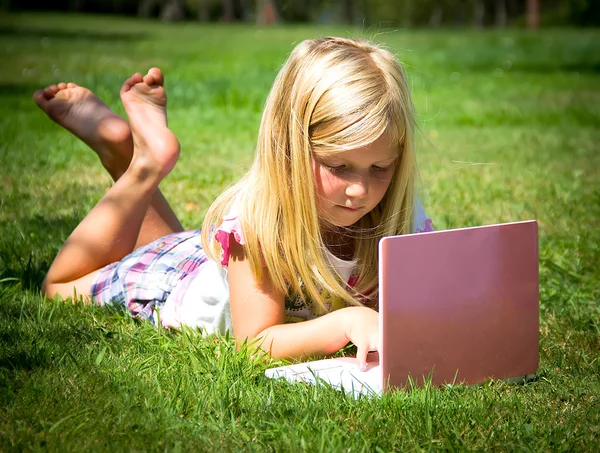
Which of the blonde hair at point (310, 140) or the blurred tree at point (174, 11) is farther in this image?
the blurred tree at point (174, 11)

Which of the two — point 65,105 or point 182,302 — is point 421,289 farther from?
point 65,105

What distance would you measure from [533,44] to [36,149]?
18.1 meters

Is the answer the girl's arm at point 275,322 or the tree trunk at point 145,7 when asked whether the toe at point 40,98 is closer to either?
the girl's arm at point 275,322

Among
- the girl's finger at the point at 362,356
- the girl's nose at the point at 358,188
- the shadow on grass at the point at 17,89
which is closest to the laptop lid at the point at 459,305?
the girl's finger at the point at 362,356

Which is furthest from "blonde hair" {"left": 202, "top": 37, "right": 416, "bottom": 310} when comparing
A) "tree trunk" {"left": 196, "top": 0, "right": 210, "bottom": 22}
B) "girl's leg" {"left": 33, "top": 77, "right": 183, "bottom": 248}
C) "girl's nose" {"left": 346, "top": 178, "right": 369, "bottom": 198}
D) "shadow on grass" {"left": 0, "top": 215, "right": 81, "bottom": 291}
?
"tree trunk" {"left": 196, "top": 0, "right": 210, "bottom": 22}

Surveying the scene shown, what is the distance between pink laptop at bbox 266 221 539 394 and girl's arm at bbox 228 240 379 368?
0.23 ft

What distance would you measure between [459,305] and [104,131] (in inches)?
67.8

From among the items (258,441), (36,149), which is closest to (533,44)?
(36,149)

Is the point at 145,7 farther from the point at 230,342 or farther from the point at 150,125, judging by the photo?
the point at 230,342

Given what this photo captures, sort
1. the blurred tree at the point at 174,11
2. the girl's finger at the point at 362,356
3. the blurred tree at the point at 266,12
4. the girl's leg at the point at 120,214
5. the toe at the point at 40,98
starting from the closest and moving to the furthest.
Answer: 1. the girl's finger at the point at 362,356
2. the girl's leg at the point at 120,214
3. the toe at the point at 40,98
4. the blurred tree at the point at 266,12
5. the blurred tree at the point at 174,11

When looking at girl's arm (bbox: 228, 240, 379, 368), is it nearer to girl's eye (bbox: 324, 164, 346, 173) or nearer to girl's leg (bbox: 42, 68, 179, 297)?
girl's eye (bbox: 324, 164, 346, 173)

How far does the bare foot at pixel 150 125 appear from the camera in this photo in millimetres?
3168

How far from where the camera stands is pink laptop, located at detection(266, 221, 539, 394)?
2152 millimetres

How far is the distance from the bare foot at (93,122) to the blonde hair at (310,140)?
3.10ft
